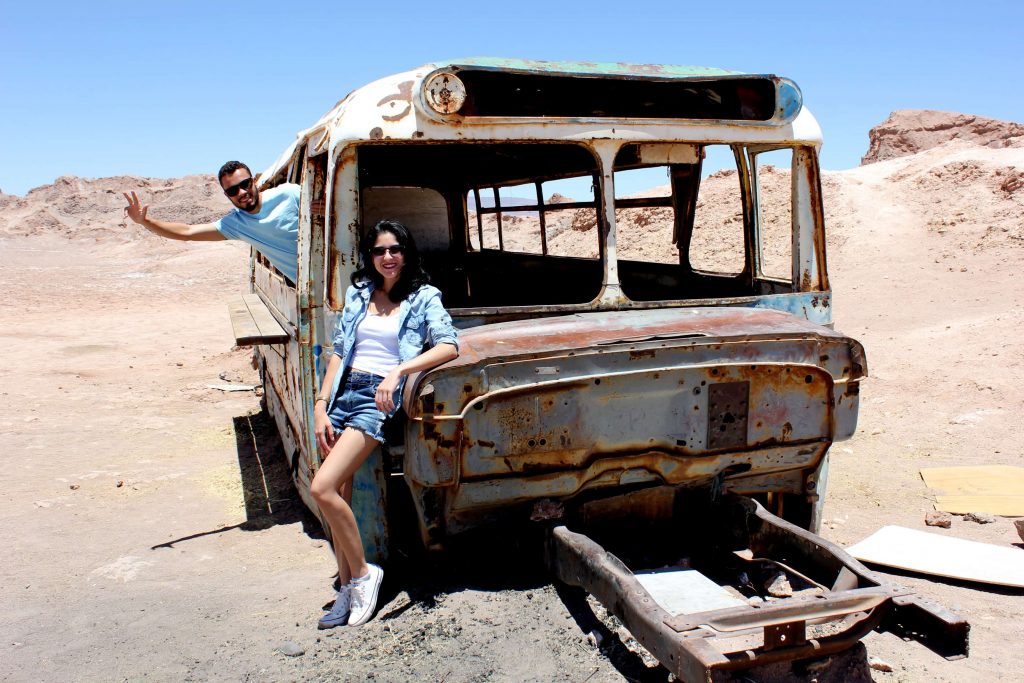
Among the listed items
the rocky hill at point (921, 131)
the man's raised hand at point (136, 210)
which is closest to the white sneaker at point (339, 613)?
the man's raised hand at point (136, 210)

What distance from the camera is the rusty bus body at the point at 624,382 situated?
3160 millimetres

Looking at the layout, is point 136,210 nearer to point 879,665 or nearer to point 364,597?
point 364,597

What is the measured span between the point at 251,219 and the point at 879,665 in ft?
11.8

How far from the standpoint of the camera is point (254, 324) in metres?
5.76

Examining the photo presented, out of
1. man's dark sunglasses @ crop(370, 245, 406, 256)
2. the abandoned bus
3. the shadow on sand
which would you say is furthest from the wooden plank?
man's dark sunglasses @ crop(370, 245, 406, 256)

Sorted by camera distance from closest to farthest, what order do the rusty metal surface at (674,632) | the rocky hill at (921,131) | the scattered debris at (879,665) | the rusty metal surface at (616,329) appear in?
the rusty metal surface at (674,632) < the scattered debris at (879,665) < the rusty metal surface at (616,329) < the rocky hill at (921,131)

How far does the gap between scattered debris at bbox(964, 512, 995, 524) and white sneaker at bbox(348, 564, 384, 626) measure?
342cm

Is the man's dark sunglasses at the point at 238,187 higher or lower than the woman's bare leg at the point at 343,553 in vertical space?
higher

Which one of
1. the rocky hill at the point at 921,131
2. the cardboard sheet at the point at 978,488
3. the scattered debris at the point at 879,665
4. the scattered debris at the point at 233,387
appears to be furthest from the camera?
the rocky hill at the point at 921,131

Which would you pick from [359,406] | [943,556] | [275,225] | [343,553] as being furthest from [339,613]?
[943,556]

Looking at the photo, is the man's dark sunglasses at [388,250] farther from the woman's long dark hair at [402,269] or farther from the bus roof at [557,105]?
the bus roof at [557,105]

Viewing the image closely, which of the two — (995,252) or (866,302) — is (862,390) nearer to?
(866,302)

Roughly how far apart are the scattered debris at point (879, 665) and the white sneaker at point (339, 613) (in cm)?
205

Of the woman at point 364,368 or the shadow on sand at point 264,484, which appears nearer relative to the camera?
the woman at point 364,368
